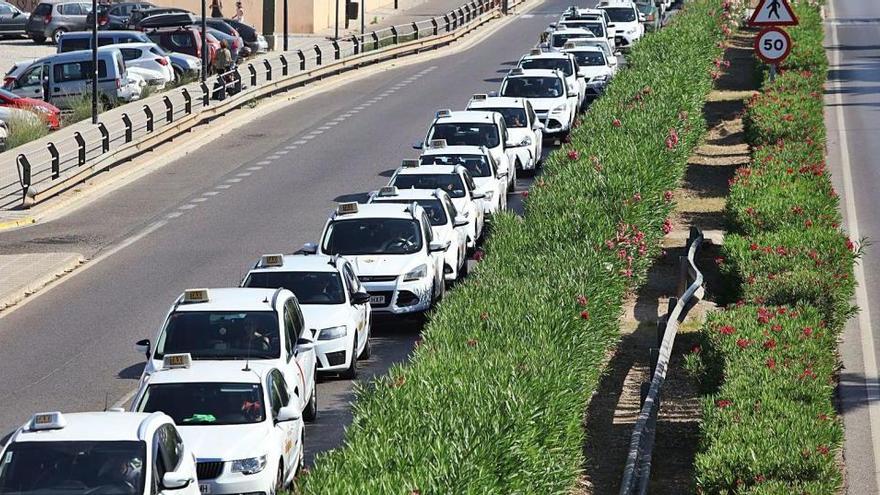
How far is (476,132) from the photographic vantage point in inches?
1377

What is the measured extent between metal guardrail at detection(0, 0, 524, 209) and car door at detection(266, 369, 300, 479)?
16921mm

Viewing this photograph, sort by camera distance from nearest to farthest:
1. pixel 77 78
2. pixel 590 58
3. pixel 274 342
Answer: pixel 274 342, pixel 77 78, pixel 590 58

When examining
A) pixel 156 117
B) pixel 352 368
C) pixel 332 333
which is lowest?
pixel 156 117

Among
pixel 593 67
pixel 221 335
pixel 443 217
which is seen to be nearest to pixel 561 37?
pixel 593 67

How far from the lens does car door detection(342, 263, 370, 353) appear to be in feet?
72.8

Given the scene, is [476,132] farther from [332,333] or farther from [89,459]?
[89,459]

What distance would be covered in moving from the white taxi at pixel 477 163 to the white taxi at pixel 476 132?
6.49 ft

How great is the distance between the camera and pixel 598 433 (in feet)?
62.8

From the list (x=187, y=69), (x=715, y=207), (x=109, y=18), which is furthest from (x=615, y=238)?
(x=109, y=18)

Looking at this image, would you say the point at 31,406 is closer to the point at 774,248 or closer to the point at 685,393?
the point at 685,393

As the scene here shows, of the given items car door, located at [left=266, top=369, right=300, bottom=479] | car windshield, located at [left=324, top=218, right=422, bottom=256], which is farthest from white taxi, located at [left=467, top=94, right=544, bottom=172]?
car door, located at [left=266, top=369, right=300, bottom=479]

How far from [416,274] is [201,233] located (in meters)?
7.95

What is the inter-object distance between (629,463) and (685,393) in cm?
542

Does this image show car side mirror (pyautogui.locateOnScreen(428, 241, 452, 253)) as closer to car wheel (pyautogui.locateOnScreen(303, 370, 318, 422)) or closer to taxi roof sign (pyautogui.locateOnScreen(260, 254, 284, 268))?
taxi roof sign (pyautogui.locateOnScreen(260, 254, 284, 268))
